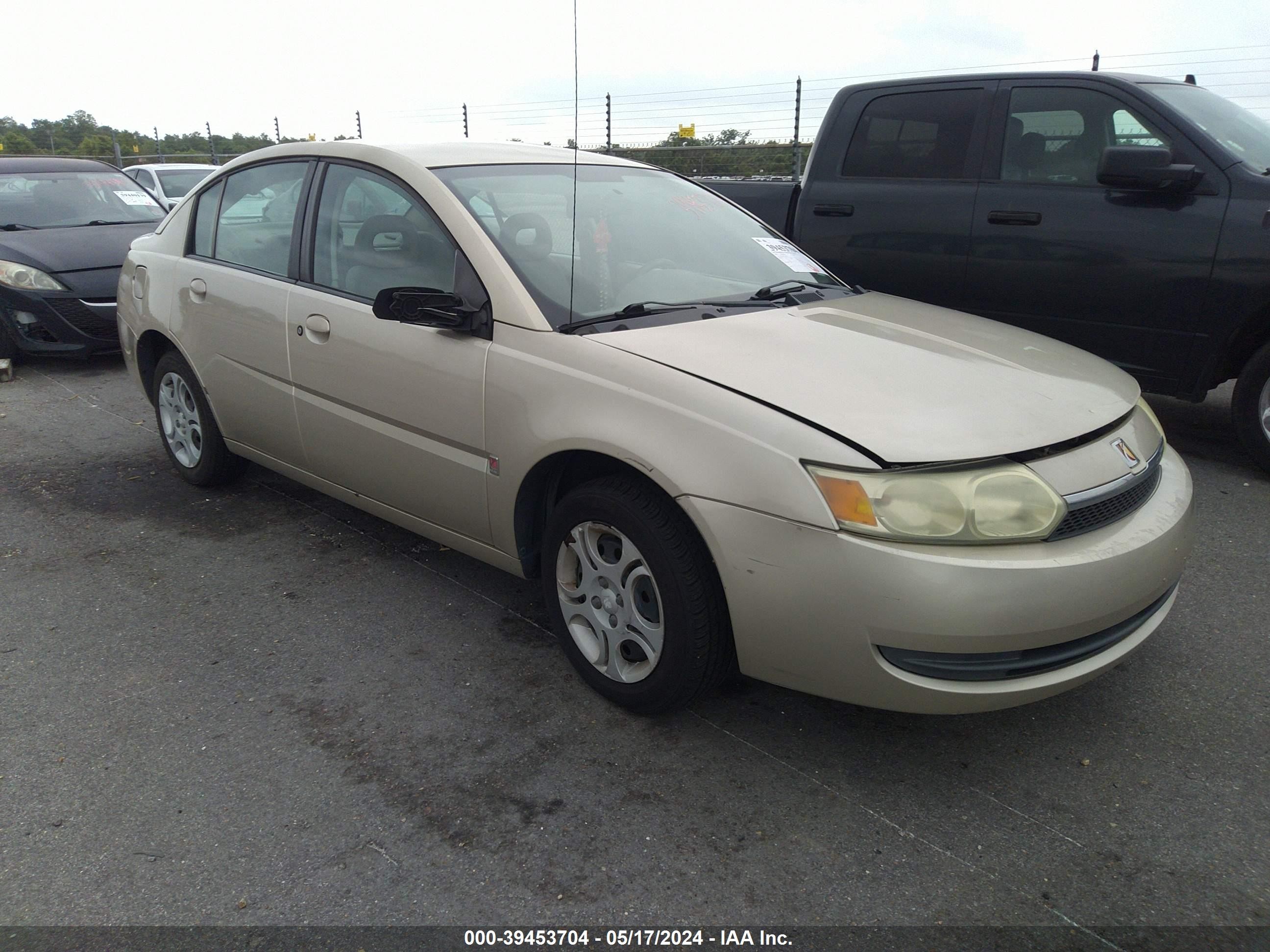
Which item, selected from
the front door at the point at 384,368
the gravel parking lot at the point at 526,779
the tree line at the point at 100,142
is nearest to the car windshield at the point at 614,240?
the front door at the point at 384,368

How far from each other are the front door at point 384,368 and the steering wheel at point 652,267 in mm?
517

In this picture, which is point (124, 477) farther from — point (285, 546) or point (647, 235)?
point (647, 235)

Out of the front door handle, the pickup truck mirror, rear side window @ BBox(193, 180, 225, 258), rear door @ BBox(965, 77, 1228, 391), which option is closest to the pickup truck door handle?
rear door @ BBox(965, 77, 1228, 391)

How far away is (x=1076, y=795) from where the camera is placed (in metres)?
2.46

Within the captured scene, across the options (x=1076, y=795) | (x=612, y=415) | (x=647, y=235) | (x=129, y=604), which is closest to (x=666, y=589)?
(x=612, y=415)

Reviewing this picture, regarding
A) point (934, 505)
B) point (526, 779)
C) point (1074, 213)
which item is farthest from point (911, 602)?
point (1074, 213)

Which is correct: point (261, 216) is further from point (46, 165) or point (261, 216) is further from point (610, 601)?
point (46, 165)

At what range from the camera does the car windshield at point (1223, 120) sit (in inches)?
183

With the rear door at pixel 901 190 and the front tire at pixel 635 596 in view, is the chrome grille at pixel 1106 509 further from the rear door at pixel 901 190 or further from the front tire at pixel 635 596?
the rear door at pixel 901 190

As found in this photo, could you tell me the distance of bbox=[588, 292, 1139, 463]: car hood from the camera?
235 cm

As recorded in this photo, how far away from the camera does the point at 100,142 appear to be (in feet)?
95.8

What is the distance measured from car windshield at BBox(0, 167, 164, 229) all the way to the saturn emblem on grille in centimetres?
805

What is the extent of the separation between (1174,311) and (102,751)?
4.75 meters

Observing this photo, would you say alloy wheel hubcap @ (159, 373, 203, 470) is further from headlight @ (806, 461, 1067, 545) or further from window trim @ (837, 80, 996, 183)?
window trim @ (837, 80, 996, 183)
